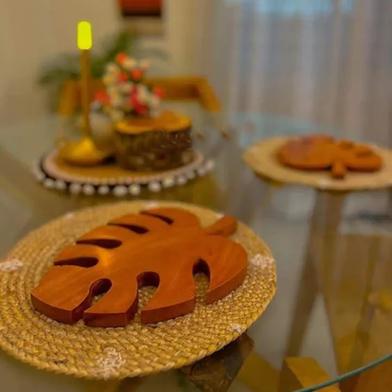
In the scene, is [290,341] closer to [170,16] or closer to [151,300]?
[151,300]

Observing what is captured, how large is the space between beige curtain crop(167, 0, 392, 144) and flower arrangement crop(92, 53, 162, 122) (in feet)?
4.07

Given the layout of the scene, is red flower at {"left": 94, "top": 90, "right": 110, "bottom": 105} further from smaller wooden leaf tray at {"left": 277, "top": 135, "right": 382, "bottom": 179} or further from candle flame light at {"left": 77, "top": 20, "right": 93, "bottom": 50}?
smaller wooden leaf tray at {"left": 277, "top": 135, "right": 382, "bottom": 179}

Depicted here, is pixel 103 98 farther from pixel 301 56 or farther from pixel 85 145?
pixel 301 56

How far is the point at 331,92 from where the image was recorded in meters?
2.46

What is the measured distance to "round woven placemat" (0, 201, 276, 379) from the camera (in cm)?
65

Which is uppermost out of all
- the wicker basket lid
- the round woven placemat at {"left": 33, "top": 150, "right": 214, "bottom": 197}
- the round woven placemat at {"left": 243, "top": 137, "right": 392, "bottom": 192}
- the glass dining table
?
the wicker basket lid

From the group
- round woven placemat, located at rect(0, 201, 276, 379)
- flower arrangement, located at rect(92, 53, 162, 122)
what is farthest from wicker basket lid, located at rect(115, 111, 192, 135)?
round woven placemat, located at rect(0, 201, 276, 379)

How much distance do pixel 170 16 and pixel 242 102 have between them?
59 cm

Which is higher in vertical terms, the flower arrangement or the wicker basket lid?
the flower arrangement

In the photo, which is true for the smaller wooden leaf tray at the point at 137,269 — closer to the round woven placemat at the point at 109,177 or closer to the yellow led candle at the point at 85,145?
the round woven placemat at the point at 109,177

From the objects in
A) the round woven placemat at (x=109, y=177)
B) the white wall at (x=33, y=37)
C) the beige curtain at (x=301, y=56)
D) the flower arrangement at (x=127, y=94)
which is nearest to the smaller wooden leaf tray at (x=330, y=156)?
the round woven placemat at (x=109, y=177)

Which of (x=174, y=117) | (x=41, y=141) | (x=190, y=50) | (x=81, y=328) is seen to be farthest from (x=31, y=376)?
(x=190, y=50)

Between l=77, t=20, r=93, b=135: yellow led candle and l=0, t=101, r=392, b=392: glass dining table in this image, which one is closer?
l=0, t=101, r=392, b=392: glass dining table

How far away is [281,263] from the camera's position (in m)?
0.94
